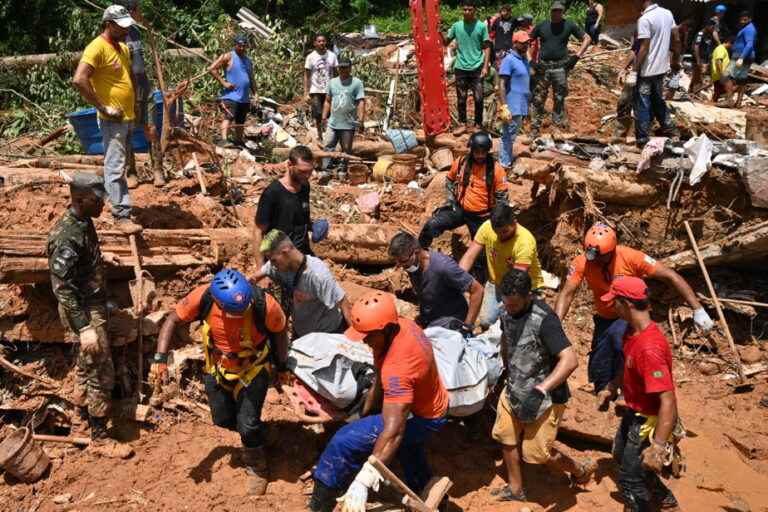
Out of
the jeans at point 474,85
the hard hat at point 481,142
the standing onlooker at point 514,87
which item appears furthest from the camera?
the jeans at point 474,85

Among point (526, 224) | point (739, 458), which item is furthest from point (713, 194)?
point (739, 458)

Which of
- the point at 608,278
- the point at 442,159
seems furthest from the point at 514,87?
the point at 608,278

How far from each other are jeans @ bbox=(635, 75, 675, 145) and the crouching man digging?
542 centimetres

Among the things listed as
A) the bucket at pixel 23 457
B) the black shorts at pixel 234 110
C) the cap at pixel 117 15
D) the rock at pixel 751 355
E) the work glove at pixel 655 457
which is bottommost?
the rock at pixel 751 355

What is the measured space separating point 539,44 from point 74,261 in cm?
913

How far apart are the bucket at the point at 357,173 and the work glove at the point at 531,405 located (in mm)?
6240

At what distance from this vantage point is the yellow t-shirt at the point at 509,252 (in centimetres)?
639

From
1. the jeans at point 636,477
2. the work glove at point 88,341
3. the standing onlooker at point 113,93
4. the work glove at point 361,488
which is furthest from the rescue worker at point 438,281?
the standing onlooker at point 113,93

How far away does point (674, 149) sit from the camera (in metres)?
8.52

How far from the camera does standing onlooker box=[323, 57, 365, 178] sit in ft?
35.4

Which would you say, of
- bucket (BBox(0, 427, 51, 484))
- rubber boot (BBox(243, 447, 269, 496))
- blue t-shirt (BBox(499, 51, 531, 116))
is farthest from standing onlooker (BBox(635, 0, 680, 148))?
bucket (BBox(0, 427, 51, 484))

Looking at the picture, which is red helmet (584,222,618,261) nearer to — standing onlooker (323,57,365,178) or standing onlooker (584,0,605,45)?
standing onlooker (323,57,365,178)

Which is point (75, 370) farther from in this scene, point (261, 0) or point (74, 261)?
point (261, 0)

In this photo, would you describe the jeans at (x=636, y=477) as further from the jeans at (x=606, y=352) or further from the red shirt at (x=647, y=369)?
the jeans at (x=606, y=352)
